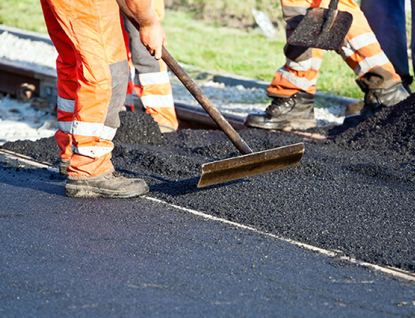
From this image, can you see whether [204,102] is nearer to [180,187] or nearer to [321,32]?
[180,187]

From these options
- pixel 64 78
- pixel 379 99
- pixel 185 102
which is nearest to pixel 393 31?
pixel 379 99

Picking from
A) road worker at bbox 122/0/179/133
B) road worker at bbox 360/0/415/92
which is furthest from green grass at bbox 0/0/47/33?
road worker at bbox 360/0/415/92

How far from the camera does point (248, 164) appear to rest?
3.19 m

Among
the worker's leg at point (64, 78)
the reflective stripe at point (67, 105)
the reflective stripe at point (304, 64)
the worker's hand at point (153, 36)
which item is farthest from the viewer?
the reflective stripe at point (304, 64)

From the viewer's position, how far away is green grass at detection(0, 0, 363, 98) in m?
7.70

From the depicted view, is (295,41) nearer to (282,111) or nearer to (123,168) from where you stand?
(282,111)

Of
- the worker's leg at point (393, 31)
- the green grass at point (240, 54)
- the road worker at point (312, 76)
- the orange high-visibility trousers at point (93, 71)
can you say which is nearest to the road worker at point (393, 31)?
the worker's leg at point (393, 31)

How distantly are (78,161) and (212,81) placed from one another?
4.47m

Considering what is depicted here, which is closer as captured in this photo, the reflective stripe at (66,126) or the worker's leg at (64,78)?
the worker's leg at (64,78)

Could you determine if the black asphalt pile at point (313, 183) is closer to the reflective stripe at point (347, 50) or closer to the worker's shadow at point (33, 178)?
the worker's shadow at point (33, 178)

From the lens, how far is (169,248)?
2.60m

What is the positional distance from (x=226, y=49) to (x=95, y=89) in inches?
264

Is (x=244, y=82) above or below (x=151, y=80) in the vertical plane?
below

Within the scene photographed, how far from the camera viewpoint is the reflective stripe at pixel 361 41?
5.04 meters
